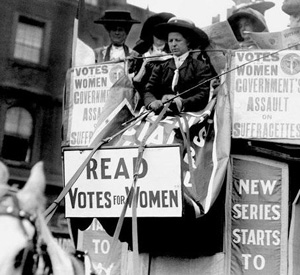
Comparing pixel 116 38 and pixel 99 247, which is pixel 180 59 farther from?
pixel 99 247

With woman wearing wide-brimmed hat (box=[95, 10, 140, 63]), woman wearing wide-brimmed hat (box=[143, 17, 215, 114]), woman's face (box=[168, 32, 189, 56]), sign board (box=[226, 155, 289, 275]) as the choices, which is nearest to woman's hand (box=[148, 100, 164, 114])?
woman wearing wide-brimmed hat (box=[143, 17, 215, 114])

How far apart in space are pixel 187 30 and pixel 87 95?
4.87 feet

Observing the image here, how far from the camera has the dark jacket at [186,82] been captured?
7105 mm

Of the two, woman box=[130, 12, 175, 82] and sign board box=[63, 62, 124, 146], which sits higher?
woman box=[130, 12, 175, 82]

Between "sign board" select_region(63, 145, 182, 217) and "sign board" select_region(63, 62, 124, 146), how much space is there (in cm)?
121

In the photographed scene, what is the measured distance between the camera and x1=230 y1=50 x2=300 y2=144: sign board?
715 centimetres

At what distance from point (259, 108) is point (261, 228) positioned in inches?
46.0

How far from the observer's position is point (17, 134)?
2500cm

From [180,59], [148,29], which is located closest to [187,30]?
[180,59]

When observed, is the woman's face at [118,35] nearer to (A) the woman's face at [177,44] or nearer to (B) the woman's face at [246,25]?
(B) the woman's face at [246,25]

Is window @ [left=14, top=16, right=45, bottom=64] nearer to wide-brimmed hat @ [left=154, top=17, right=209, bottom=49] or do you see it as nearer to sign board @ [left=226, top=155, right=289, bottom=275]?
wide-brimmed hat @ [left=154, top=17, right=209, bottom=49]

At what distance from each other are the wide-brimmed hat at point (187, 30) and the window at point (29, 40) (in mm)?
18880

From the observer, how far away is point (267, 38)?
7812mm

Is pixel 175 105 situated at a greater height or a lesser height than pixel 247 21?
lesser
